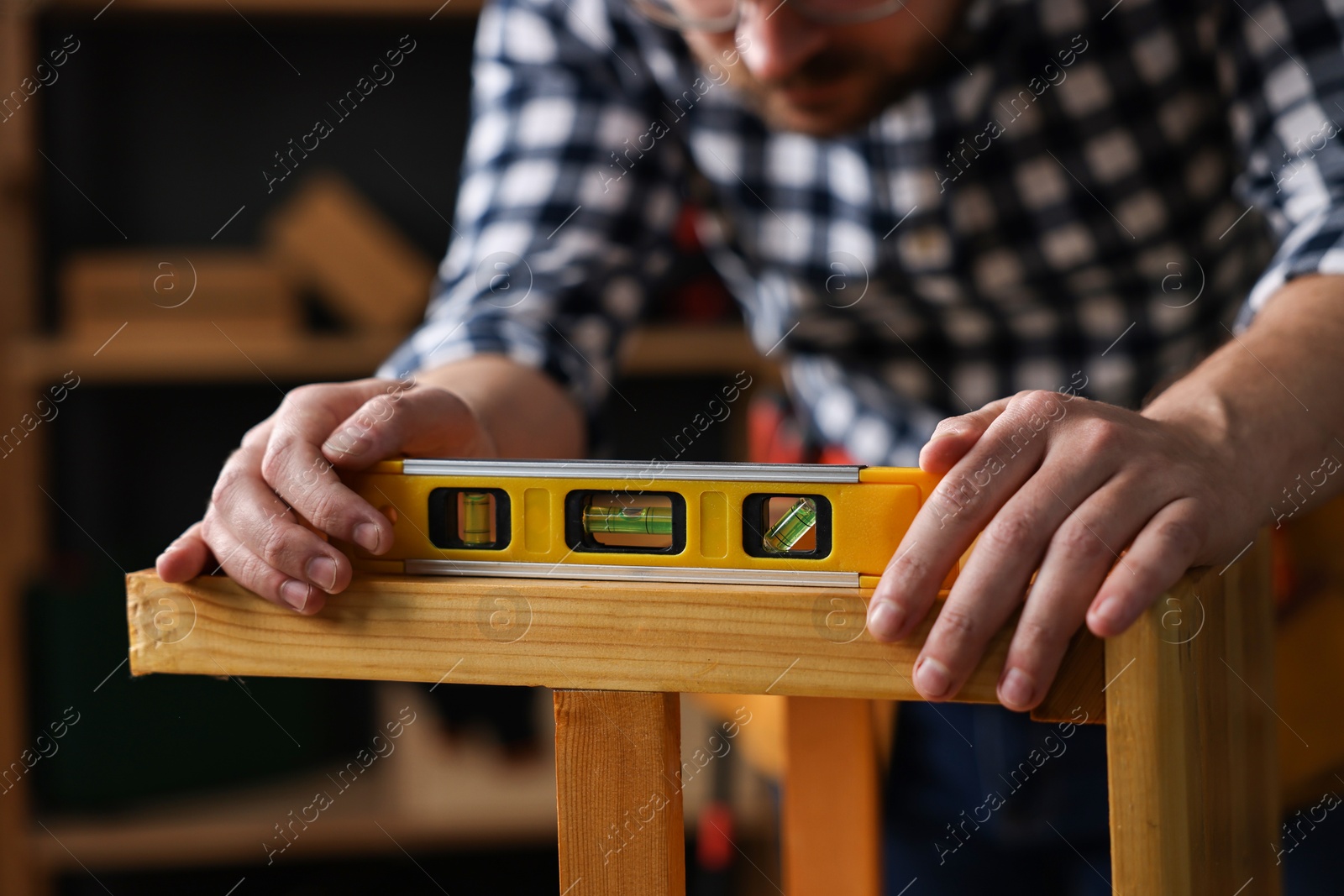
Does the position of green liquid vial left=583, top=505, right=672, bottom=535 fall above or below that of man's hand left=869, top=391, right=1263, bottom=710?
above

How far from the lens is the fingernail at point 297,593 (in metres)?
0.51

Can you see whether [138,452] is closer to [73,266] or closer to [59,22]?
[73,266]

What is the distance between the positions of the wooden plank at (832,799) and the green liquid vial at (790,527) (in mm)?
278

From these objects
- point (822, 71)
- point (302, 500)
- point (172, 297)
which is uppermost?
point (172, 297)

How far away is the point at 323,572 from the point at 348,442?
0.23 feet

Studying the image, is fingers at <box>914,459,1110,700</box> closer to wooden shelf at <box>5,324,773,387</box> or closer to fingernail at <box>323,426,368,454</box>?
fingernail at <box>323,426,368,454</box>

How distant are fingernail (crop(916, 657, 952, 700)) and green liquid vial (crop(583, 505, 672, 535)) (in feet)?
0.41

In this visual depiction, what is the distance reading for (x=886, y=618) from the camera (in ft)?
1.44

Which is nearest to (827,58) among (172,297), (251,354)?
(251,354)

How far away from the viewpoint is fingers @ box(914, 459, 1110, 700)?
436 mm

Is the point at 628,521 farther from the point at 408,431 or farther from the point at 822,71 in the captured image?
the point at 822,71

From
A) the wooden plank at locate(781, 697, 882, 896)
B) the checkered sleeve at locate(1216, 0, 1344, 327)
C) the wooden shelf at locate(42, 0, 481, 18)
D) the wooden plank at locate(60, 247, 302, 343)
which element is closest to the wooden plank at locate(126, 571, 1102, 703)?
the wooden plank at locate(781, 697, 882, 896)

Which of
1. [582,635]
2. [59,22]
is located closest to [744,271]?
[582,635]

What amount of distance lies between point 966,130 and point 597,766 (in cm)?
75
